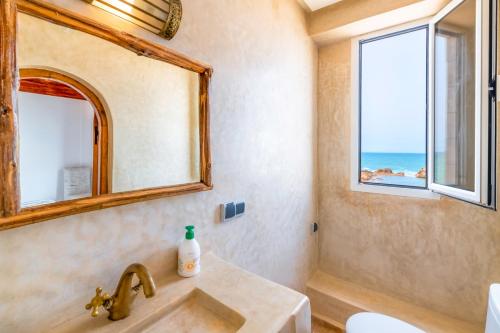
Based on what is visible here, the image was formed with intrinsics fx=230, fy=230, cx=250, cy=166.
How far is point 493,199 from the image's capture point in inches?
49.4

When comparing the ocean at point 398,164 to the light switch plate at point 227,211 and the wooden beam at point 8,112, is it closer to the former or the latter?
the light switch plate at point 227,211

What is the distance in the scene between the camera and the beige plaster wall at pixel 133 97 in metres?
0.66

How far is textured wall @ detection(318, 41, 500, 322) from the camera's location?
1.68 m

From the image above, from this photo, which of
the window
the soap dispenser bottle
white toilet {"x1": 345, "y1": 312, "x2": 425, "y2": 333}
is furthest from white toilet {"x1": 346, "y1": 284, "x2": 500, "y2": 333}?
the soap dispenser bottle

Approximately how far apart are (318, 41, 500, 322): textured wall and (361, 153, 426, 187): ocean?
0.52 ft

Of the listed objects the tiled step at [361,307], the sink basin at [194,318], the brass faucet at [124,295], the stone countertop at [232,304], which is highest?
the brass faucet at [124,295]

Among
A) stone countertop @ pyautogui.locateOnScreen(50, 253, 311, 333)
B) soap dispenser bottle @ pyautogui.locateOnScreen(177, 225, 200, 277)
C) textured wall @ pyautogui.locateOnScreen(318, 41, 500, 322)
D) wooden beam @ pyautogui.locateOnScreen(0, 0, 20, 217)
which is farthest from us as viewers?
textured wall @ pyautogui.locateOnScreen(318, 41, 500, 322)

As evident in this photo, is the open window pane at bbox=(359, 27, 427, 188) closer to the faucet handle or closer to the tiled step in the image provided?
the tiled step

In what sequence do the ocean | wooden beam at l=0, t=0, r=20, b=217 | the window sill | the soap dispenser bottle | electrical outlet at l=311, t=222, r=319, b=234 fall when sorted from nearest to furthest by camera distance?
1. wooden beam at l=0, t=0, r=20, b=217
2. the soap dispenser bottle
3. the window sill
4. the ocean
5. electrical outlet at l=311, t=222, r=319, b=234

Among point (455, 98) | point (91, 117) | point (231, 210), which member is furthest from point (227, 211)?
point (455, 98)

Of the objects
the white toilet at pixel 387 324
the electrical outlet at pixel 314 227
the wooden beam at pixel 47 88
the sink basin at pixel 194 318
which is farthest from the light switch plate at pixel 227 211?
the electrical outlet at pixel 314 227

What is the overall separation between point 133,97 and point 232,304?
82 centimetres

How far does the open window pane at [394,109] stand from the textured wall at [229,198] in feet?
1.63

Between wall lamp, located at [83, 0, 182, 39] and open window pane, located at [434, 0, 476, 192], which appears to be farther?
open window pane, located at [434, 0, 476, 192]
